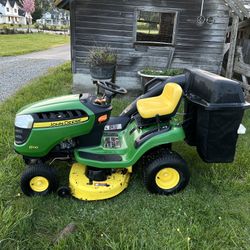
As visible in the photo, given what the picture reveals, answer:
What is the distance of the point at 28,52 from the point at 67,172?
1379 cm

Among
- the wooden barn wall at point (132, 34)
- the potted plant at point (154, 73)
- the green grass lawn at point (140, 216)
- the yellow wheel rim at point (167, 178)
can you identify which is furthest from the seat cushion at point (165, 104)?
the wooden barn wall at point (132, 34)

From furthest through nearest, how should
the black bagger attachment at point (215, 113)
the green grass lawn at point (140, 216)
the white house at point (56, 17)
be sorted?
the white house at point (56, 17), the black bagger attachment at point (215, 113), the green grass lawn at point (140, 216)

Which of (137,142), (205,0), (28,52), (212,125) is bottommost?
(28,52)

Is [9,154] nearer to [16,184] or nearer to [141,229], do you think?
[16,184]

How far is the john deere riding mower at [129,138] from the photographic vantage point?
8.79ft

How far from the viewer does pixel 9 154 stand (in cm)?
367

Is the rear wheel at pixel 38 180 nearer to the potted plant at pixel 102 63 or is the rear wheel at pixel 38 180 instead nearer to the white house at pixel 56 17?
the potted plant at pixel 102 63

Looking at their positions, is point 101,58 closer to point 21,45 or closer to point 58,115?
point 58,115

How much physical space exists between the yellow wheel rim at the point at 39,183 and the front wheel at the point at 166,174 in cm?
95

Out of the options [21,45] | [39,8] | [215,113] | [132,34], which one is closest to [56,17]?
[39,8]

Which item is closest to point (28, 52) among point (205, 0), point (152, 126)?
point (205, 0)

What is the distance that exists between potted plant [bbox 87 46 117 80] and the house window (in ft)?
3.08

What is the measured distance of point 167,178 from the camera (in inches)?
118

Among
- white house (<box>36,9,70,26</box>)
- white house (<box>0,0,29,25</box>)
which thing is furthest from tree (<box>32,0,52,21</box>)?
white house (<box>36,9,70,26</box>)
